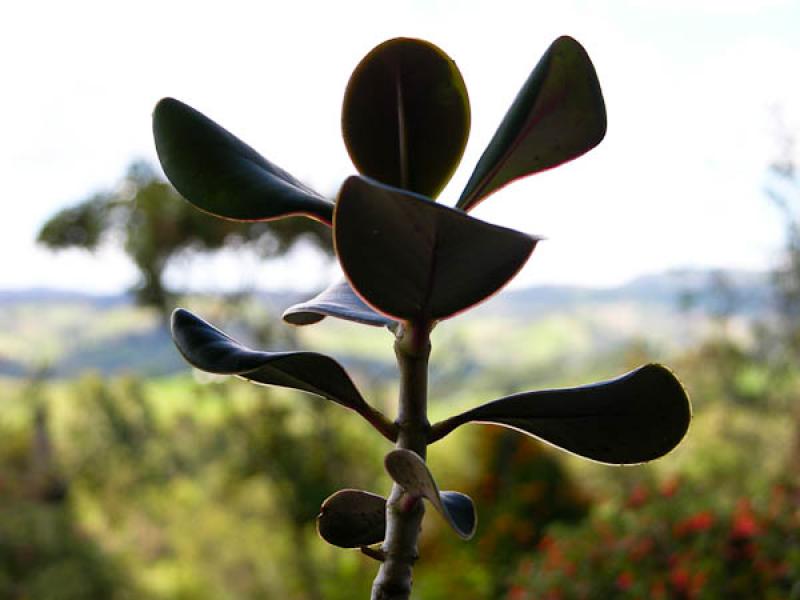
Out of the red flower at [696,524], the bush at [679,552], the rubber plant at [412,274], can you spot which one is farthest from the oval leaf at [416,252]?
the red flower at [696,524]

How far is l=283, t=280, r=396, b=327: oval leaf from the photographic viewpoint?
0.46 metres

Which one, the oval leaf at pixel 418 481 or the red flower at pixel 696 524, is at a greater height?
the oval leaf at pixel 418 481

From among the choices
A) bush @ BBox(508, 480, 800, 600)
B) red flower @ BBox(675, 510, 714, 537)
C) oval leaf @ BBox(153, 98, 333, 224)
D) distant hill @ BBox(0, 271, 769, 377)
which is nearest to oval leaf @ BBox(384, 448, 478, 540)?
oval leaf @ BBox(153, 98, 333, 224)

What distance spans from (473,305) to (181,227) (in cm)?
807

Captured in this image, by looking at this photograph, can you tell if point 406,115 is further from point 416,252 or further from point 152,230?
point 152,230

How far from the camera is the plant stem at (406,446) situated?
0.41 metres

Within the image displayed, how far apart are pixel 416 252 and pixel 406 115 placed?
0.37ft

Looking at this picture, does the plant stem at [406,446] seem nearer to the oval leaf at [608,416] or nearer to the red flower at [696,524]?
the oval leaf at [608,416]

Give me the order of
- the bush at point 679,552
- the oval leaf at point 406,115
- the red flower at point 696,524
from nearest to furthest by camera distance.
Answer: the oval leaf at point 406,115 → the bush at point 679,552 → the red flower at point 696,524

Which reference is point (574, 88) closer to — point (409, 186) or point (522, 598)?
point (409, 186)

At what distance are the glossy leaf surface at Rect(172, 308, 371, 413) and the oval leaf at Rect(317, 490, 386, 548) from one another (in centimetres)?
5

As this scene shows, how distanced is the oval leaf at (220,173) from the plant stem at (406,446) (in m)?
0.08

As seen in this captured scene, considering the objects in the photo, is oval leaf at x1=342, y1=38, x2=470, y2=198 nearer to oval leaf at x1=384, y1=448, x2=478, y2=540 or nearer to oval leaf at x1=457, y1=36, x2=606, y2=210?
oval leaf at x1=457, y1=36, x2=606, y2=210

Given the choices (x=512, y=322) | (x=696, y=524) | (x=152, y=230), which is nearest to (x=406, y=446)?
(x=696, y=524)
